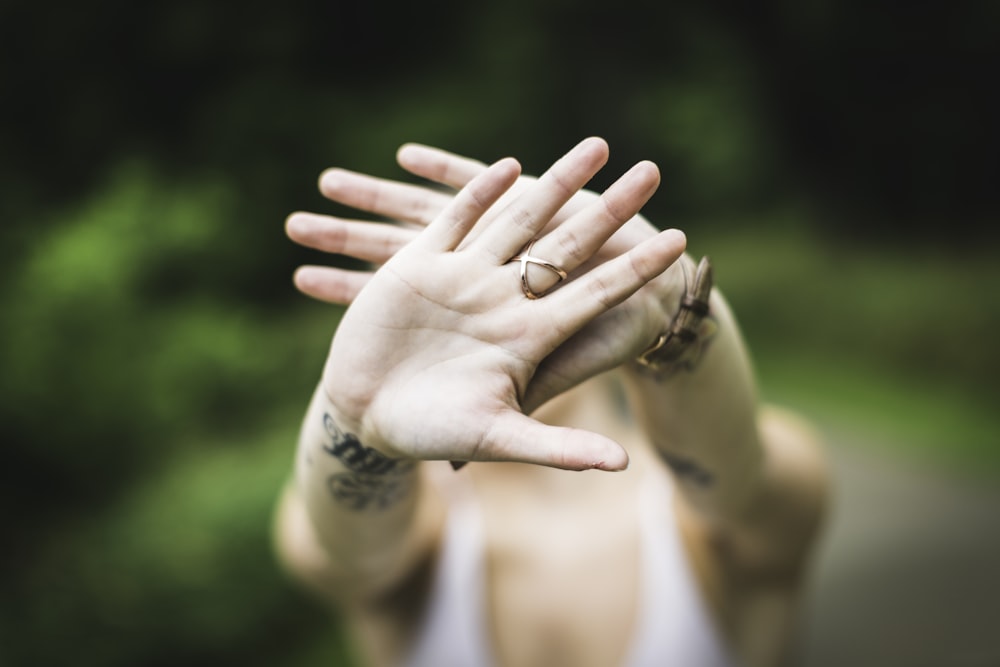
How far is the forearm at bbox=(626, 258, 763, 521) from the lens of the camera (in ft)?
2.76

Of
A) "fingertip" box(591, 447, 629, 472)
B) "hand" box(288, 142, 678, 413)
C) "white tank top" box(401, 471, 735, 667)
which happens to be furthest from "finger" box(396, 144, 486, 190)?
"white tank top" box(401, 471, 735, 667)

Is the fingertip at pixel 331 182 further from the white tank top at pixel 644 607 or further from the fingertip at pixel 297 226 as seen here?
the white tank top at pixel 644 607

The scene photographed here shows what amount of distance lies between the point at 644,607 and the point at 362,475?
591 mm

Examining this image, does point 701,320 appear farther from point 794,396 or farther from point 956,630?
point 794,396

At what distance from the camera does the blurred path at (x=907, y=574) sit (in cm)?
207

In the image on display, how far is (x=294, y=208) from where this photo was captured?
3.41 m

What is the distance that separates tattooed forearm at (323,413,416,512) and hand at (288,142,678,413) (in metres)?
0.18

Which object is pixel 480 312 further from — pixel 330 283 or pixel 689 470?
pixel 689 470

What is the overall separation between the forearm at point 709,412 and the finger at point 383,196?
30 centimetres

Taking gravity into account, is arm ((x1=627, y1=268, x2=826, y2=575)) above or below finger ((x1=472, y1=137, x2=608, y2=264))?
below

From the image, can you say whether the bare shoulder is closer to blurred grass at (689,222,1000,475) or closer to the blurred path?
the blurred path

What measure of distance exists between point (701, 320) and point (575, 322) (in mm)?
197

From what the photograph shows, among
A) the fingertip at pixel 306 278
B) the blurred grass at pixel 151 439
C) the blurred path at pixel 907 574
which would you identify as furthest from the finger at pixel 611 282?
the blurred grass at pixel 151 439

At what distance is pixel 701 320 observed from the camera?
81 cm
